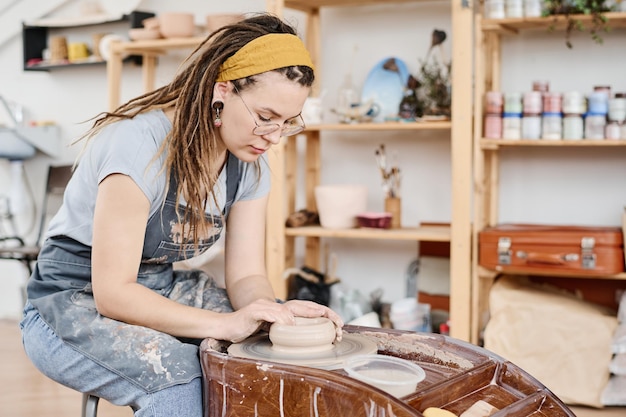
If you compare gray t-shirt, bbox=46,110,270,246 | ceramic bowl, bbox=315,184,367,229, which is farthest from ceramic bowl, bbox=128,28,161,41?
gray t-shirt, bbox=46,110,270,246

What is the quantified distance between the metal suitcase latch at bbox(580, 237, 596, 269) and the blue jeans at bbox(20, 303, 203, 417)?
78.8 inches

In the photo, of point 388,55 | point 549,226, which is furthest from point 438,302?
point 388,55

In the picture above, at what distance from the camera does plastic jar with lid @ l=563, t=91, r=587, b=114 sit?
3.20 m

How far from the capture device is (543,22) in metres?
3.23

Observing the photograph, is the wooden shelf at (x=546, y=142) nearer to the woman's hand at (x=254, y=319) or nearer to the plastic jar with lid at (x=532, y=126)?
the plastic jar with lid at (x=532, y=126)

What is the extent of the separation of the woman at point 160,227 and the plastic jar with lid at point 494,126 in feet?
5.26

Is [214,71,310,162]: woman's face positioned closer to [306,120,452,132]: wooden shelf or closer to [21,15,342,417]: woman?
[21,15,342,417]: woman

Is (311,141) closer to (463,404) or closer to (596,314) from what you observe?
(596,314)

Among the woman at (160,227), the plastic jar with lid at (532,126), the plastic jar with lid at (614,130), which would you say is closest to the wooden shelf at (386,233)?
the plastic jar with lid at (532,126)

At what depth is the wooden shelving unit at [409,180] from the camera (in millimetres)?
3271

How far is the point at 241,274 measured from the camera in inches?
80.1

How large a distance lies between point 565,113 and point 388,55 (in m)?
1.04

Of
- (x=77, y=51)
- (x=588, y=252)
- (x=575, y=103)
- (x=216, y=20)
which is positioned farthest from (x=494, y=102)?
(x=77, y=51)

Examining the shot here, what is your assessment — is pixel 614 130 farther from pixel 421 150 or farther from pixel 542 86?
pixel 421 150
